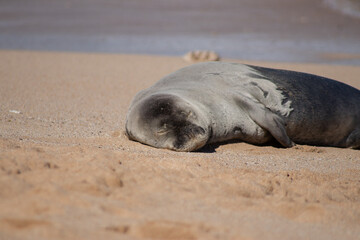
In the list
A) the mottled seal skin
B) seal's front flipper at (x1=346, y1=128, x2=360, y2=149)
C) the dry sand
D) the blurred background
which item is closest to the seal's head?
the mottled seal skin

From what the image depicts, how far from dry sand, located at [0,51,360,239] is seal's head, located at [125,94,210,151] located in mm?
135

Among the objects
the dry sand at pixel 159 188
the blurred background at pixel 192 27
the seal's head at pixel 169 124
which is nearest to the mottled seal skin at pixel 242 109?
the seal's head at pixel 169 124

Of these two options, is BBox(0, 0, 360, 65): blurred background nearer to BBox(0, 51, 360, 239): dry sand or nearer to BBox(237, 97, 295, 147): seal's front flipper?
BBox(237, 97, 295, 147): seal's front flipper

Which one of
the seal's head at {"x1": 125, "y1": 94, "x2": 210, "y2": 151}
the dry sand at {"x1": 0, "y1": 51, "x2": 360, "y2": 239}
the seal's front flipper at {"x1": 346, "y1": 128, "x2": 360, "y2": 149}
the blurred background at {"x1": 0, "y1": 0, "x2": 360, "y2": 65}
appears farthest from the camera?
the blurred background at {"x1": 0, "y1": 0, "x2": 360, "y2": 65}

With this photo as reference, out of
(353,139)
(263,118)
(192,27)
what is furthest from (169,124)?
(192,27)

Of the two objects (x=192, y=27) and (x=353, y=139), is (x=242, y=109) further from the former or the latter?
(x=192, y=27)

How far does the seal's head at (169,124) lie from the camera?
435 centimetres

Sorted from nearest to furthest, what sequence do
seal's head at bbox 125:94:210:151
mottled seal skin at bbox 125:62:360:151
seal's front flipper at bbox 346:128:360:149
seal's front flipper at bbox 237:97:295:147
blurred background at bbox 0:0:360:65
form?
seal's head at bbox 125:94:210:151 → mottled seal skin at bbox 125:62:360:151 → seal's front flipper at bbox 237:97:295:147 → seal's front flipper at bbox 346:128:360:149 → blurred background at bbox 0:0:360:65

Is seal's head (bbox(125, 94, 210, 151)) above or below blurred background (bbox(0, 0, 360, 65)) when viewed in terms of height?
above

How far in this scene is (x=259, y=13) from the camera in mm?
20297

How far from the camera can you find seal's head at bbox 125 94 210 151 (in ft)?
14.3

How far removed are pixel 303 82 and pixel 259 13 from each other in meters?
15.4

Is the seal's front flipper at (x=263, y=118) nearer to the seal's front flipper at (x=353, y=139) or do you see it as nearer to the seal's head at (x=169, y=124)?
the seal's head at (x=169, y=124)

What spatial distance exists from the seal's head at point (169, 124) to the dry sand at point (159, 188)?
5.3 inches
